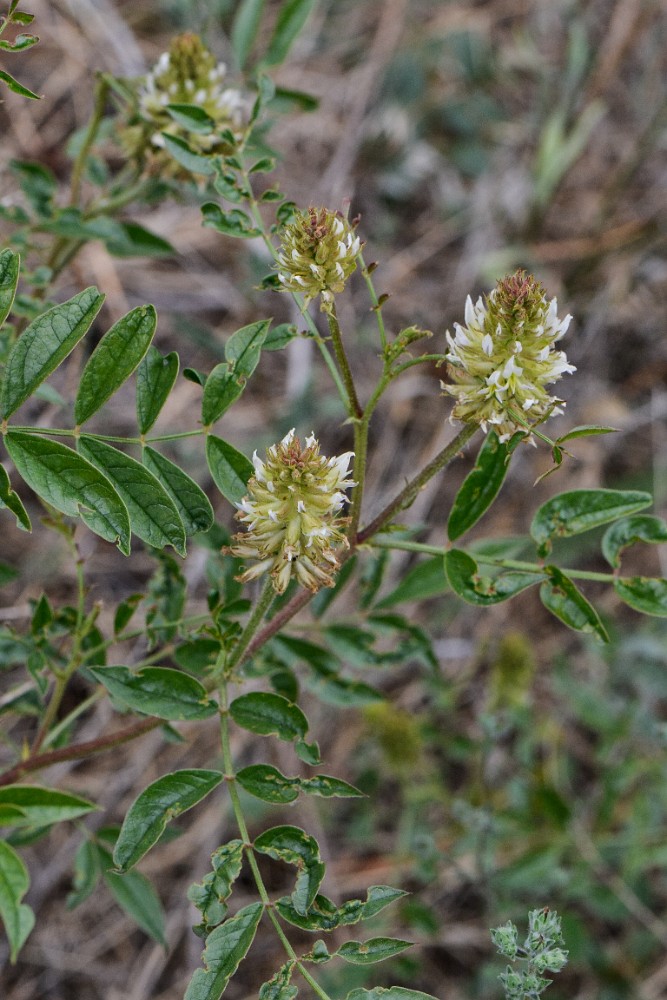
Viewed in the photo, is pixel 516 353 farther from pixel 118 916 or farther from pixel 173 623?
pixel 118 916

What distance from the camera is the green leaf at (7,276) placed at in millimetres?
1672

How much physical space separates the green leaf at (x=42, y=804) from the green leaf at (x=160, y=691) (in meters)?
0.20

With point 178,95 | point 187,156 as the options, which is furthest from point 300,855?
point 178,95

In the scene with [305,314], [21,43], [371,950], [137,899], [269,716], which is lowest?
[137,899]

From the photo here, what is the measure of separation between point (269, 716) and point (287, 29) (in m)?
1.87

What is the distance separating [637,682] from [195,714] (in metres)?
2.26

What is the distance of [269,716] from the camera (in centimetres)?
187

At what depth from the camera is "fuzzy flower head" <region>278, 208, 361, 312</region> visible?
1.64 m

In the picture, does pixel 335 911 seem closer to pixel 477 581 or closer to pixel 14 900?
pixel 14 900

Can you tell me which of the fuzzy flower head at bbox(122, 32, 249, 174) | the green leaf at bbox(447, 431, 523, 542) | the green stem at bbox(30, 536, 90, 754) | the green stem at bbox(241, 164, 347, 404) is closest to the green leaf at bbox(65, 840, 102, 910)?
the green stem at bbox(30, 536, 90, 754)

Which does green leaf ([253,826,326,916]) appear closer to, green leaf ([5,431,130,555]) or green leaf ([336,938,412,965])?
green leaf ([336,938,412,965])

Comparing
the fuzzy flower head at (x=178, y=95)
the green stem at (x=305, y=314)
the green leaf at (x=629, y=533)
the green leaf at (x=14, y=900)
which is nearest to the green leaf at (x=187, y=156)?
the green stem at (x=305, y=314)

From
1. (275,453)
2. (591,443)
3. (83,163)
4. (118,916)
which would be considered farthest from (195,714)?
(591,443)

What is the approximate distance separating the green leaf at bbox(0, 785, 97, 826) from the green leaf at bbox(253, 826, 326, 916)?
0.33m
